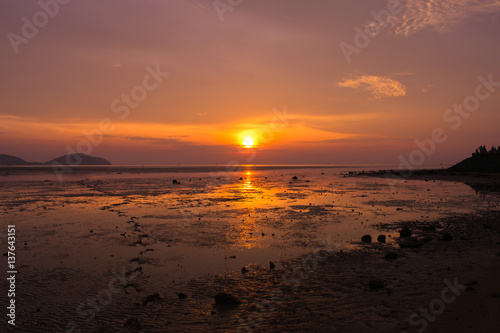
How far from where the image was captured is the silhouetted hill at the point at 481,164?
7849cm

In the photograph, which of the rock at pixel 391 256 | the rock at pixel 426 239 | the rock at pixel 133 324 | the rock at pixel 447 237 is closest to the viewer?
the rock at pixel 133 324

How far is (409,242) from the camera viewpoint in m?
15.2

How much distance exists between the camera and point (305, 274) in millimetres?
11477

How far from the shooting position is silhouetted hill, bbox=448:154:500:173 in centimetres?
7849

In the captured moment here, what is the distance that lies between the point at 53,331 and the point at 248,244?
932 centimetres

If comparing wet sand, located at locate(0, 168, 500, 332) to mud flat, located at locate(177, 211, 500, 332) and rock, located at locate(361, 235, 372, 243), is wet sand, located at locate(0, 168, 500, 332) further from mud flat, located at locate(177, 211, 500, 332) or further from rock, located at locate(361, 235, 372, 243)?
rock, located at locate(361, 235, 372, 243)

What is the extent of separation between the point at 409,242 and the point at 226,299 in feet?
34.5

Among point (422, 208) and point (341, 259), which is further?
point (422, 208)

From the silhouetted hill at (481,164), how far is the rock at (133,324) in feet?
306

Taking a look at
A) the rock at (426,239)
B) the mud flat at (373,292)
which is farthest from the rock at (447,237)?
the mud flat at (373,292)

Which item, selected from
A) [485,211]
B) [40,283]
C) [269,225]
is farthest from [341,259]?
[485,211]

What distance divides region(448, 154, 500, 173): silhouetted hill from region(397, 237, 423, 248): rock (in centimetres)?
7991

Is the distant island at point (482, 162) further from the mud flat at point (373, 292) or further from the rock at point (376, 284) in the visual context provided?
the rock at point (376, 284)

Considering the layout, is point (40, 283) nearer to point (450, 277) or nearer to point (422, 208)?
point (450, 277)
